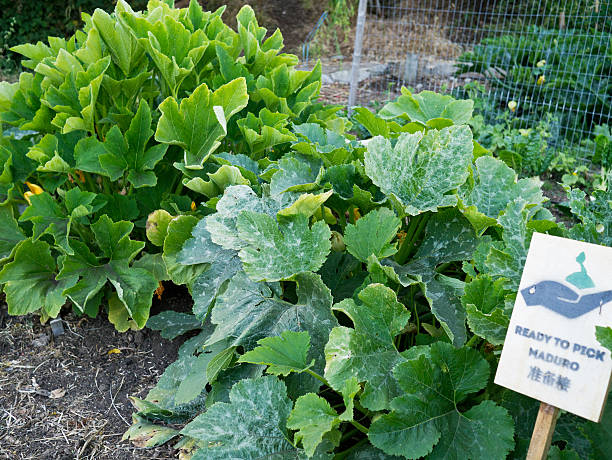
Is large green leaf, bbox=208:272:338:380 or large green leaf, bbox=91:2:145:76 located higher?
large green leaf, bbox=91:2:145:76

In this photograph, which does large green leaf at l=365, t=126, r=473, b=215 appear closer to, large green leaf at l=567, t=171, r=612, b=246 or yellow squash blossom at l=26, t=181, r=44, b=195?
large green leaf at l=567, t=171, r=612, b=246

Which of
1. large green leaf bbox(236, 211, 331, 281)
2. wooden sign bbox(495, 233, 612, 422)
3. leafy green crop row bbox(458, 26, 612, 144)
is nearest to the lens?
wooden sign bbox(495, 233, 612, 422)

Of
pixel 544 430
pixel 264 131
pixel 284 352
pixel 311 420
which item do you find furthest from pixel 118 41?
pixel 544 430

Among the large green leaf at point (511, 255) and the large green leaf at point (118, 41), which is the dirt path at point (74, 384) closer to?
the large green leaf at point (118, 41)

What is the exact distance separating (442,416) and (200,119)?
1208mm

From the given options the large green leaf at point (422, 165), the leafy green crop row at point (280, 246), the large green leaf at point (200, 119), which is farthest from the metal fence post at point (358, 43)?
the large green leaf at point (422, 165)

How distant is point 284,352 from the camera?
1.19 m

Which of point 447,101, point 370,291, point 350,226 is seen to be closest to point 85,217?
point 350,226

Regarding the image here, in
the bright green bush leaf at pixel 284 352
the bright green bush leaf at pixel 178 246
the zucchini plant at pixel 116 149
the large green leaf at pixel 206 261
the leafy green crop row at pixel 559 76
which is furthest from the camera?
the leafy green crop row at pixel 559 76

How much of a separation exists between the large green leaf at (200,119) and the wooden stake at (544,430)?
1.21 meters

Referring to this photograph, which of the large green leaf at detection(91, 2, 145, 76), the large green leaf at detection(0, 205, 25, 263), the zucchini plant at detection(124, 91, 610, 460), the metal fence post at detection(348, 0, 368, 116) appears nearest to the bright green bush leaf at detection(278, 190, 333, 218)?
the zucchini plant at detection(124, 91, 610, 460)

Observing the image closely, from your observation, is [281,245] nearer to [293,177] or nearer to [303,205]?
[303,205]

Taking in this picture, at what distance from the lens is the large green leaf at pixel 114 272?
1899 millimetres

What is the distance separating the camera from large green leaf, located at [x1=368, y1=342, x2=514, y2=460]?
1.07 metres
